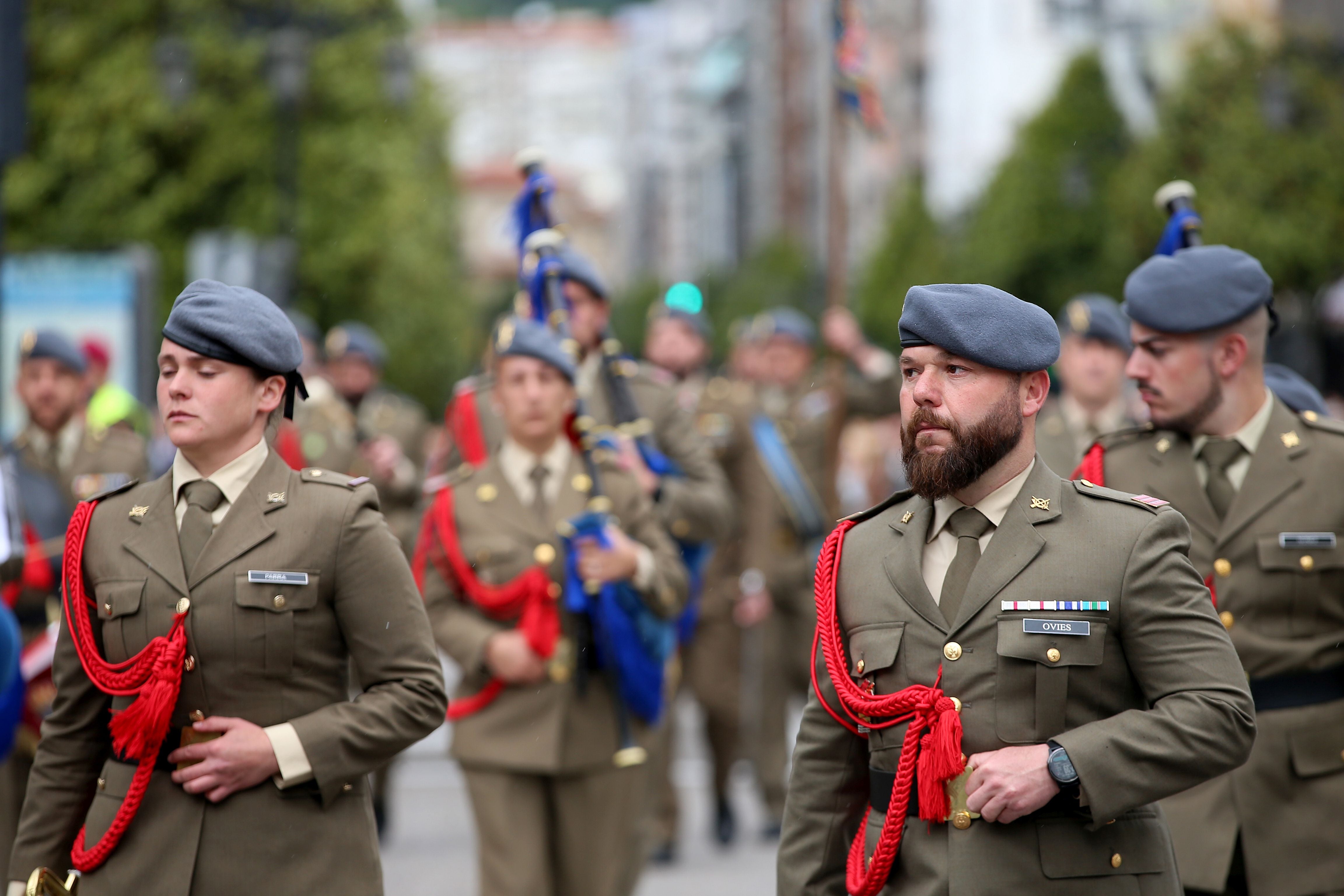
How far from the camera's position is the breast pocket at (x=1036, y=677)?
3555mm

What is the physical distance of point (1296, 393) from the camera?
5582 mm

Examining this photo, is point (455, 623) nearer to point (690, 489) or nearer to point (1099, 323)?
point (690, 489)

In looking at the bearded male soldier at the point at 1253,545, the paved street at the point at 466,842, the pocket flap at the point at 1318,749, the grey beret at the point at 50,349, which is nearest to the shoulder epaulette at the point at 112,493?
the bearded male soldier at the point at 1253,545

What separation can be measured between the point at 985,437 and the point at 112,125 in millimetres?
29162

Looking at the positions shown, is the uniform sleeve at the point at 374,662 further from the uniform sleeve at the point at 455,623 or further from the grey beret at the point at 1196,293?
the grey beret at the point at 1196,293

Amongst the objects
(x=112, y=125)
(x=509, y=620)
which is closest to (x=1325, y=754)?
(x=509, y=620)

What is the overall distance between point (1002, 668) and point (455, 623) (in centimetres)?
318

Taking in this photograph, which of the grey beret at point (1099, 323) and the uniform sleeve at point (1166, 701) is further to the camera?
the grey beret at point (1099, 323)

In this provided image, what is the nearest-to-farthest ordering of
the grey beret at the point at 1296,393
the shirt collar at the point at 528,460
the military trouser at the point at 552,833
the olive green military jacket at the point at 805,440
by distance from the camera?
the grey beret at the point at 1296,393 < the military trouser at the point at 552,833 < the shirt collar at the point at 528,460 < the olive green military jacket at the point at 805,440

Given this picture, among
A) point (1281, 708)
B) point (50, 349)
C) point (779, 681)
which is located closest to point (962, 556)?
point (1281, 708)

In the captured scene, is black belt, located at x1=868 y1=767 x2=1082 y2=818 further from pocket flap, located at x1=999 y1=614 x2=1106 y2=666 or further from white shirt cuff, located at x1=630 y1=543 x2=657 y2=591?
white shirt cuff, located at x1=630 y1=543 x2=657 y2=591

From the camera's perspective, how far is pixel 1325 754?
4773 millimetres

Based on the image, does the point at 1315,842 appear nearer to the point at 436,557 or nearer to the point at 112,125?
the point at 436,557

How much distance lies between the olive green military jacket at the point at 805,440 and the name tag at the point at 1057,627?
5.86 m
